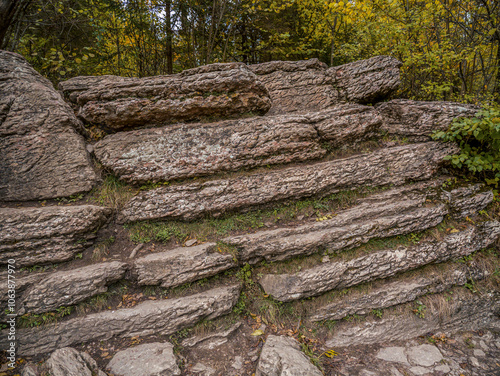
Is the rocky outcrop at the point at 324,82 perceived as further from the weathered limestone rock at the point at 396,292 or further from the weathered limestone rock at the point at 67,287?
the weathered limestone rock at the point at 67,287

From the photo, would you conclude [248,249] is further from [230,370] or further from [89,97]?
[89,97]

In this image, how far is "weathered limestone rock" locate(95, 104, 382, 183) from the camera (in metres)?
5.63

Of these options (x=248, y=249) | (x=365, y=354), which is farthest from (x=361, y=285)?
(x=248, y=249)

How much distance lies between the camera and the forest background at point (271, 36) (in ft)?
28.2

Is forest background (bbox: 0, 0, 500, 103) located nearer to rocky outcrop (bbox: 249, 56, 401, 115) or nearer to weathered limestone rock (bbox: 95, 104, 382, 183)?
rocky outcrop (bbox: 249, 56, 401, 115)

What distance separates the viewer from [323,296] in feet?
16.0

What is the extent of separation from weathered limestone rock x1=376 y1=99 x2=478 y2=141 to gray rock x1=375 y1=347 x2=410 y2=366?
5071 mm

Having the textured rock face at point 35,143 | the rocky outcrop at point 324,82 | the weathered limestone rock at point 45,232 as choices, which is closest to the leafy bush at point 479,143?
the rocky outcrop at point 324,82

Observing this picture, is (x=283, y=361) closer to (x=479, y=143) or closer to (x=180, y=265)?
(x=180, y=265)

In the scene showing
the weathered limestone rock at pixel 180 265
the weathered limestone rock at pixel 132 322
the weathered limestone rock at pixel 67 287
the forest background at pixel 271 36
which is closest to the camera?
the weathered limestone rock at pixel 132 322

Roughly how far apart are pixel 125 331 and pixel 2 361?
5.47ft

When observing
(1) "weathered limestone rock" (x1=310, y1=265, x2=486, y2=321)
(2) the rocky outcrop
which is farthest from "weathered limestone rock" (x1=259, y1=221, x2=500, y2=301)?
(2) the rocky outcrop

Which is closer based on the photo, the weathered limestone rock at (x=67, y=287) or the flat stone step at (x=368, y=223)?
the weathered limestone rock at (x=67, y=287)

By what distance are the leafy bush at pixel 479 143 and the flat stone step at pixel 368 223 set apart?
0.58m
